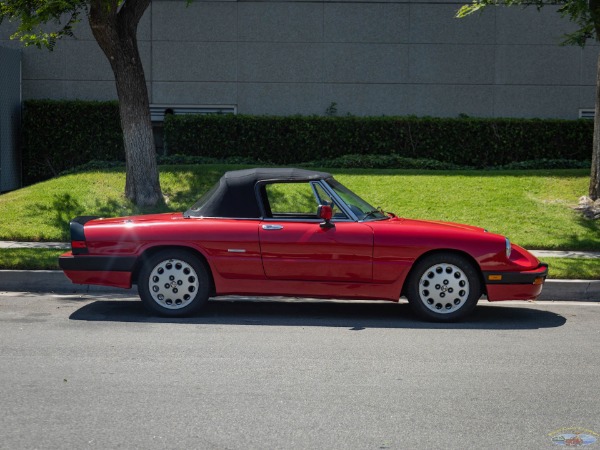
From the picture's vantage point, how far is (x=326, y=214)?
8.77 m

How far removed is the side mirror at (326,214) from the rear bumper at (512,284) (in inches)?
58.7

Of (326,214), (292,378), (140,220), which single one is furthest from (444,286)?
(140,220)

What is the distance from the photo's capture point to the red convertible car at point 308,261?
28.8 feet

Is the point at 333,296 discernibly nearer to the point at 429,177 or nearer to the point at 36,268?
the point at 36,268

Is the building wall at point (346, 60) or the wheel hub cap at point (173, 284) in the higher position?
the building wall at point (346, 60)

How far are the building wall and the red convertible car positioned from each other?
507 inches

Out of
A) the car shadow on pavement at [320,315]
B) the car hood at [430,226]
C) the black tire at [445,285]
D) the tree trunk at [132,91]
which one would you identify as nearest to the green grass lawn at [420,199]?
the tree trunk at [132,91]

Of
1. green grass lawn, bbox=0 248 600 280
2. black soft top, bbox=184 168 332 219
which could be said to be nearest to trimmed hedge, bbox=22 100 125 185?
green grass lawn, bbox=0 248 600 280

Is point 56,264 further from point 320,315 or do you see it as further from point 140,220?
point 320,315

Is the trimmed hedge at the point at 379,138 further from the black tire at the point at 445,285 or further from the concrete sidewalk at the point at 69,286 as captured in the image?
the black tire at the point at 445,285

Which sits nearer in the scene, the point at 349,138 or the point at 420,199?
the point at 420,199

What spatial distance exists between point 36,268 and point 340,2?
1252 cm

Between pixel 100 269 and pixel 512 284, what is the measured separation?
3.82 meters

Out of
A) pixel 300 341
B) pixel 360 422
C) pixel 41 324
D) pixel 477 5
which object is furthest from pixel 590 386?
pixel 477 5
